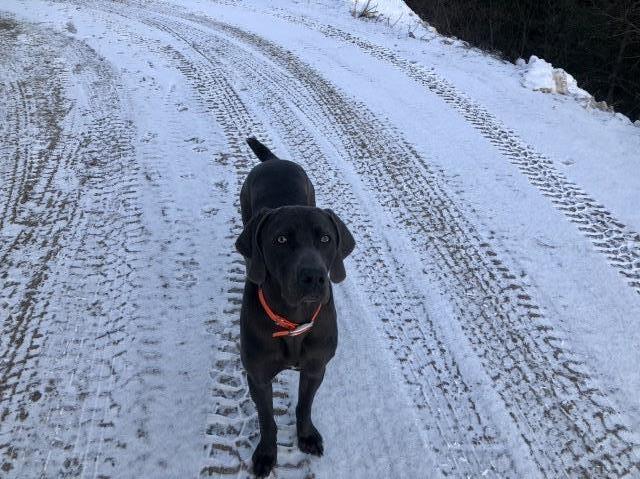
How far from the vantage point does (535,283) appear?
418 centimetres

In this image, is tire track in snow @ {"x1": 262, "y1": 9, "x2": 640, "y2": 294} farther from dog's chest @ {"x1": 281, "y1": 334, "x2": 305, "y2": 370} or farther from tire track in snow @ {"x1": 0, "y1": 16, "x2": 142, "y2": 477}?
tire track in snow @ {"x1": 0, "y1": 16, "x2": 142, "y2": 477}

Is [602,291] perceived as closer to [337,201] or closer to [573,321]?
[573,321]

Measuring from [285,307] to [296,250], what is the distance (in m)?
0.32

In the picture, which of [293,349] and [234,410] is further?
[234,410]

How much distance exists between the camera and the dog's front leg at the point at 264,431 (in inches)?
108

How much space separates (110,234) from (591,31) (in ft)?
40.0

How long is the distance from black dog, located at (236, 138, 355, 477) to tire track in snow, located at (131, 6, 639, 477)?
137 cm

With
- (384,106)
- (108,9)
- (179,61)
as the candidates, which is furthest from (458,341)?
(108,9)

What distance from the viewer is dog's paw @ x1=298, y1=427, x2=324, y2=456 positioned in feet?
9.48

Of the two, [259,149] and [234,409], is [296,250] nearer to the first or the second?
[234,409]

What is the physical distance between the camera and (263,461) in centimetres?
279

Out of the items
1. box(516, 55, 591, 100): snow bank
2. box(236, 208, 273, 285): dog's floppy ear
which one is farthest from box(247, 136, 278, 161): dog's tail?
box(516, 55, 591, 100): snow bank

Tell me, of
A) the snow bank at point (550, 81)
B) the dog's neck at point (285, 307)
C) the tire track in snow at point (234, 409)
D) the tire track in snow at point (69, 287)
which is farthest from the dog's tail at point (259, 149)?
the snow bank at point (550, 81)

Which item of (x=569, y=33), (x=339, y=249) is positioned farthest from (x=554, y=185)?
(x=569, y=33)
